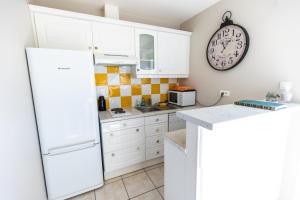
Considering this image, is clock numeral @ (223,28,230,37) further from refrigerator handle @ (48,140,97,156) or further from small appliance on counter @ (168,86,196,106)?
refrigerator handle @ (48,140,97,156)

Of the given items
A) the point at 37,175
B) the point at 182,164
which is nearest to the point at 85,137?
the point at 37,175

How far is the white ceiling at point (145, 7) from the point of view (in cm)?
173

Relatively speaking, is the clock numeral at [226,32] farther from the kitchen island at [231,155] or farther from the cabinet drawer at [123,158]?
the cabinet drawer at [123,158]

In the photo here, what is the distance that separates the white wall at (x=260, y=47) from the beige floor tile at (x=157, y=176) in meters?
1.29

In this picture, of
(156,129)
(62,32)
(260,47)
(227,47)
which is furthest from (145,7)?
(156,129)

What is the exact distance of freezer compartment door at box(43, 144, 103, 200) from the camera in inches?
52.9

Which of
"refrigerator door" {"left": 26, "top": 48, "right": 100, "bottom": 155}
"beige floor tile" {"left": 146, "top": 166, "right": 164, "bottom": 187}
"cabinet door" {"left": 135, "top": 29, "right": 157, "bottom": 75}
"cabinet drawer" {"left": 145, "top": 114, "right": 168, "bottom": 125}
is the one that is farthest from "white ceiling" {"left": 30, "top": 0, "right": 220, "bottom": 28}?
"beige floor tile" {"left": 146, "top": 166, "right": 164, "bottom": 187}

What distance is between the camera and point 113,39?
5.68 feet

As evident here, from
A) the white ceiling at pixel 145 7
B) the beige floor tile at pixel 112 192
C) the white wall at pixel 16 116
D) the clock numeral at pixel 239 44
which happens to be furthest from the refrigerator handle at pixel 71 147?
the clock numeral at pixel 239 44

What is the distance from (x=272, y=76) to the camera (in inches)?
52.9

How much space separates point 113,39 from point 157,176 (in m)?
1.89

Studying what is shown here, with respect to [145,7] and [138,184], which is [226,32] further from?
[138,184]

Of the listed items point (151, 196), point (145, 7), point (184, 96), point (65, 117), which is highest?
point (145, 7)

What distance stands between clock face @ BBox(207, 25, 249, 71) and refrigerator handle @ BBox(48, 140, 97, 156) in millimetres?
1855
